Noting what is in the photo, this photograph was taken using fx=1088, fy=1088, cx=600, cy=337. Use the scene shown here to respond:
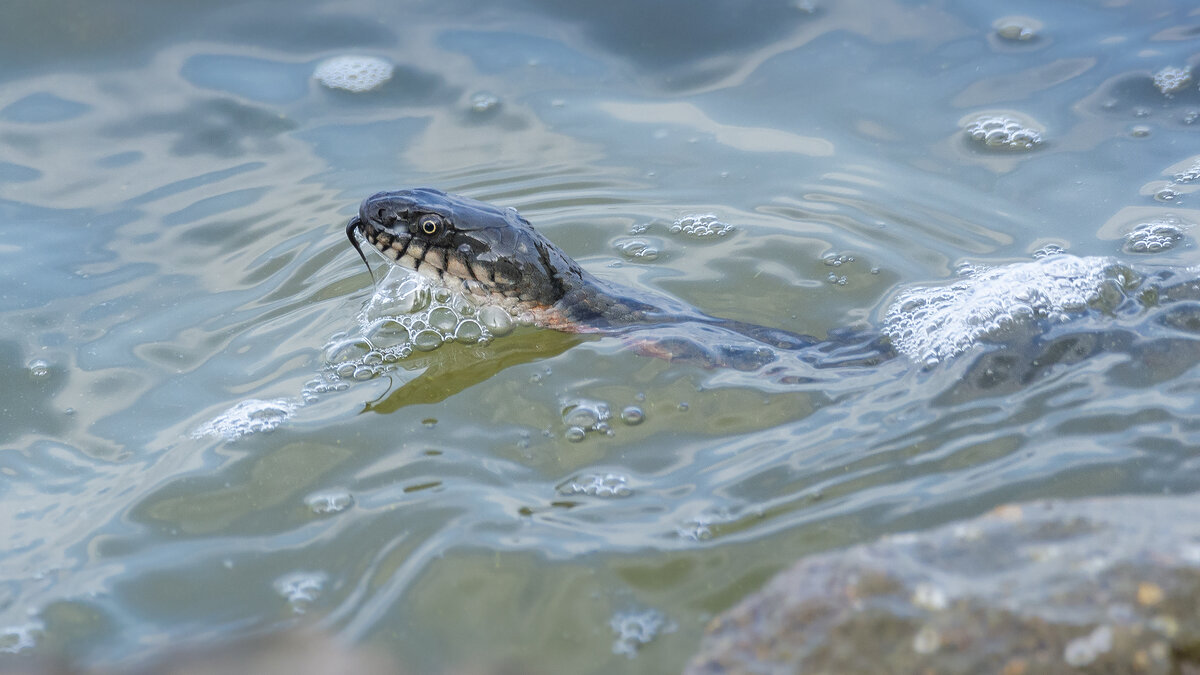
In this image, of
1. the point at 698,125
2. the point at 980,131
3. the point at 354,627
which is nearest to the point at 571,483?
the point at 354,627

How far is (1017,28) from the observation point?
23.4ft

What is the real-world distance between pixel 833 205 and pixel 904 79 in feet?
4.84

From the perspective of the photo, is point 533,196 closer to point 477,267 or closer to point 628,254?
point 628,254

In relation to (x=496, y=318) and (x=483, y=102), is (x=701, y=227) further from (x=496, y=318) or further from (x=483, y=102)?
(x=483, y=102)

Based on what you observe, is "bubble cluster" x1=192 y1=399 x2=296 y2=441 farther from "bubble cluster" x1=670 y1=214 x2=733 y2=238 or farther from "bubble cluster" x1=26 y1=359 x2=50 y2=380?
"bubble cluster" x1=670 y1=214 x2=733 y2=238

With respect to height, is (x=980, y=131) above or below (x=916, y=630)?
below

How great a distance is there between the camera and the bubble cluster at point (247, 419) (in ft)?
14.0

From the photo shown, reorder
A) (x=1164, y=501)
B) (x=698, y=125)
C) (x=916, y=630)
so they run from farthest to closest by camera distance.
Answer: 1. (x=698, y=125)
2. (x=1164, y=501)
3. (x=916, y=630)

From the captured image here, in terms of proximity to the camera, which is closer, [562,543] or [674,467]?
[562,543]

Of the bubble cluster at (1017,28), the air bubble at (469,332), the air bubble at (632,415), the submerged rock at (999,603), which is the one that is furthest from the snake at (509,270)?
the bubble cluster at (1017,28)

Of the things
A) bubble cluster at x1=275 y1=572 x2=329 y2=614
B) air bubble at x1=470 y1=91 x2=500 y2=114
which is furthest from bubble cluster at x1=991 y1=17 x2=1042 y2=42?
bubble cluster at x1=275 y1=572 x2=329 y2=614

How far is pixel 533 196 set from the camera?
6289 millimetres

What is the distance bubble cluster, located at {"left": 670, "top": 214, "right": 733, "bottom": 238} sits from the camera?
18.9 ft

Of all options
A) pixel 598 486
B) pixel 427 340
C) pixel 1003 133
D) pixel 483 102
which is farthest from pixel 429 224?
pixel 1003 133
